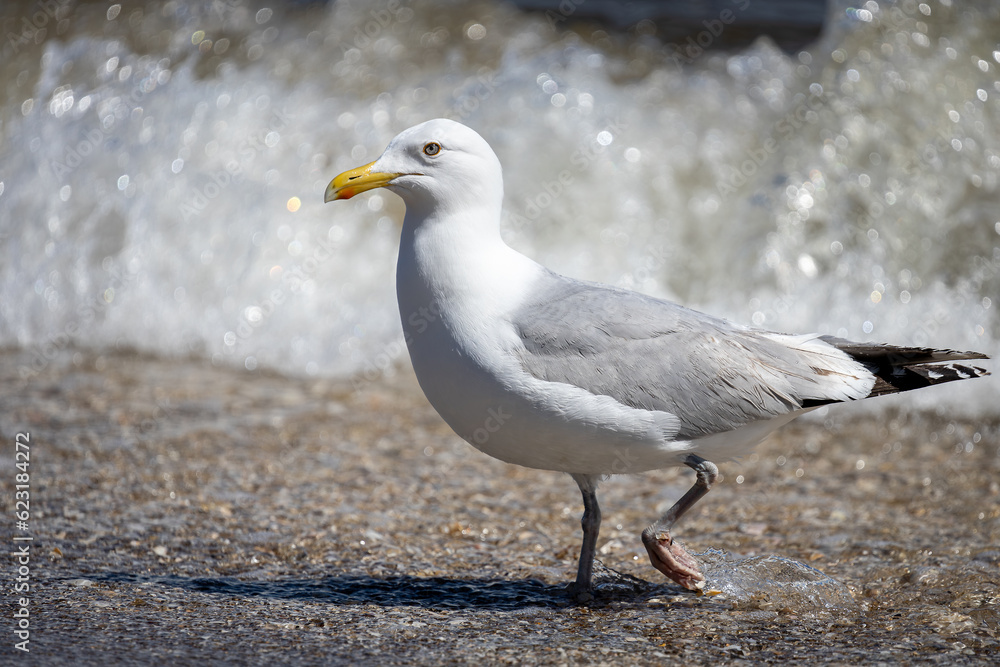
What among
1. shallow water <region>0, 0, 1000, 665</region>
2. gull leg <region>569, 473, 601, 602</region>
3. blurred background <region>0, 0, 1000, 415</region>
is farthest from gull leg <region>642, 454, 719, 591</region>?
blurred background <region>0, 0, 1000, 415</region>

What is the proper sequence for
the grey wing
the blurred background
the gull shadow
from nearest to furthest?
the grey wing < the gull shadow < the blurred background

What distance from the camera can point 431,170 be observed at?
3.61m

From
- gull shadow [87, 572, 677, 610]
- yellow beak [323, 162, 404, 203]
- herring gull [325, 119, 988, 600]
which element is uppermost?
yellow beak [323, 162, 404, 203]

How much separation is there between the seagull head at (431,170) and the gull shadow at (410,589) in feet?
4.72

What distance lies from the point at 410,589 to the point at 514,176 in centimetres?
523

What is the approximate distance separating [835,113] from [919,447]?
3.35 meters

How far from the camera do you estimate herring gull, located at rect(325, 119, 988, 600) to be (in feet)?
11.2

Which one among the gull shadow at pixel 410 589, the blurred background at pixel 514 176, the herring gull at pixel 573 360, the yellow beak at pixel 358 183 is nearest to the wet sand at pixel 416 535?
the gull shadow at pixel 410 589

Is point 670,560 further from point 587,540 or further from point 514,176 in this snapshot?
point 514,176

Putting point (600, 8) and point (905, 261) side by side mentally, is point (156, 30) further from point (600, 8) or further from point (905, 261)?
point (905, 261)

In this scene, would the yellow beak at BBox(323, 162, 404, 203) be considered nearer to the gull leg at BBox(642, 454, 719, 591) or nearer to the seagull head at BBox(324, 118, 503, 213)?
the seagull head at BBox(324, 118, 503, 213)

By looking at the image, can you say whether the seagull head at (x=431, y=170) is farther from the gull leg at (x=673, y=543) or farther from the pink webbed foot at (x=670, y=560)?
the pink webbed foot at (x=670, y=560)

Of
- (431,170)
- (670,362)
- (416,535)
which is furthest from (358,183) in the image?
(416,535)

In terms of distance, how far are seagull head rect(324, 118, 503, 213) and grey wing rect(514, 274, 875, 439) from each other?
473 mm
